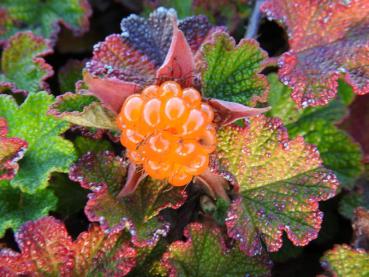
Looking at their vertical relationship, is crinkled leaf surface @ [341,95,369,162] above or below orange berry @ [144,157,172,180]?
below

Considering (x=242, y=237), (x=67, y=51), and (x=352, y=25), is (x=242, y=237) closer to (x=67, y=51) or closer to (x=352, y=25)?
(x=352, y=25)

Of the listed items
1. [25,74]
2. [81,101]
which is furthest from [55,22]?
[81,101]

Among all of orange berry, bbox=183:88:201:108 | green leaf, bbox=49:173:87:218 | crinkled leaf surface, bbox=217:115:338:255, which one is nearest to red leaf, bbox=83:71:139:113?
orange berry, bbox=183:88:201:108

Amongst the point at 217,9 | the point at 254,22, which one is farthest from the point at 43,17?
the point at 254,22

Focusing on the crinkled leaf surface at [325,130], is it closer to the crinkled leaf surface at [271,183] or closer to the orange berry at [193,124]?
the crinkled leaf surface at [271,183]

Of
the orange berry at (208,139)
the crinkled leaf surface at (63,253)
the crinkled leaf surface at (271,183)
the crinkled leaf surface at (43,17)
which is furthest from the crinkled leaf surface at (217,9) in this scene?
the crinkled leaf surface at (63,253)

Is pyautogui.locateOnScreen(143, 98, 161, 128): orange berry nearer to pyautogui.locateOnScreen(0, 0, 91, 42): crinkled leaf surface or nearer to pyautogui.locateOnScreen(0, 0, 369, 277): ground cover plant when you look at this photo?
pyautogui.locateOnScreen(0, 0, 369, 277): ground cover plant

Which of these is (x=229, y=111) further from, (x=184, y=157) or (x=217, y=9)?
(x=217, y=9)
